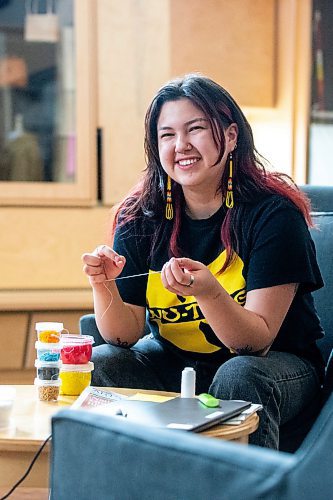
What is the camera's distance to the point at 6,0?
284 cm

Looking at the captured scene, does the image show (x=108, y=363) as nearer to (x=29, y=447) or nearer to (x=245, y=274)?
(x=245, y=274)

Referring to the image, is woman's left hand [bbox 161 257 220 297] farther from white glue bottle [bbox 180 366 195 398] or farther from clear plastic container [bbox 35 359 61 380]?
clear plastic container [bbox 35 359 61 380]

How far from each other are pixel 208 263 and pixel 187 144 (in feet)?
0.84

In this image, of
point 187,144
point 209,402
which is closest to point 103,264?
point 187,144

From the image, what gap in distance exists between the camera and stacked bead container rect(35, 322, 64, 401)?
1.59 meters

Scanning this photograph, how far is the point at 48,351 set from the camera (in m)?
1.63

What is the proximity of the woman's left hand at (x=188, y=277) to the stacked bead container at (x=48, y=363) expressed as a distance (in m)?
0.26

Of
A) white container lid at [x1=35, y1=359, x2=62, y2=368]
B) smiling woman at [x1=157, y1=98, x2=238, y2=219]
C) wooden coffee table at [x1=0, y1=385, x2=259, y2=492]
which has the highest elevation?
smiling woman at [x1=157, y1=98, x2=238, y2=219]

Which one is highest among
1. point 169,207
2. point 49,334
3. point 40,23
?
point 40,23

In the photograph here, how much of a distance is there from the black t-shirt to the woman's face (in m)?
0.11

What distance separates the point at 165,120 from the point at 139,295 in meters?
0.39

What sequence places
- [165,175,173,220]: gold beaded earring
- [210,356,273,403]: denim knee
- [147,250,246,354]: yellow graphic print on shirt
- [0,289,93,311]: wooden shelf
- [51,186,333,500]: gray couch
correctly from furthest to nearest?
[0,289,93,311]: wooden shelf < [165,175,173,220]: gold beaded earring < [147,250,246,354]: yellow graphic print on shirt < [210,356,273,403]: denim knee < [51,186,333,500]: gray couch

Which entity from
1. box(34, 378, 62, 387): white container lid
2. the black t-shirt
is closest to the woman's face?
the black t-shirt

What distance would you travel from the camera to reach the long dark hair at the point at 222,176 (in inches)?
70.3
